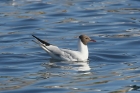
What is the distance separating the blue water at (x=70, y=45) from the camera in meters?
15.7

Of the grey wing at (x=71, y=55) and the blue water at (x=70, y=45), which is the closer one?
the blue water at (x=70, y=45)

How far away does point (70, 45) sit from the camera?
2147 centimetres

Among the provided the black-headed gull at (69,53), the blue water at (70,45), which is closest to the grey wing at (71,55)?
the black-headed gull at (69,53)

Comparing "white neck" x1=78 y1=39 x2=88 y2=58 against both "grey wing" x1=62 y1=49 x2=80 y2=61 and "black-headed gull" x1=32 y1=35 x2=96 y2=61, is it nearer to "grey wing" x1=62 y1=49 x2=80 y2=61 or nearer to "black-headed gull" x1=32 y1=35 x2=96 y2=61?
"black-headed gull" x1=32 y1=35 x2=96 y2=61

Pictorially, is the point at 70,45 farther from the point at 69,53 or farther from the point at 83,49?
the point at 69,53

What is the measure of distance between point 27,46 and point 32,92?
6535 mm

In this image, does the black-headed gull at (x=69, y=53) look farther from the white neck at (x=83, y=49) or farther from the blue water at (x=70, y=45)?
the blue water at (x=70, y=45)

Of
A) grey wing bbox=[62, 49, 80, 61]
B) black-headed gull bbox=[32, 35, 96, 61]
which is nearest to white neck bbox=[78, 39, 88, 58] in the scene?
black-headed gull bbox=[32, 35, 96, 61]

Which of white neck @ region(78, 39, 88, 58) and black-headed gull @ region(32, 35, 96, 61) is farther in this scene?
white neck @ region(78, 39, 88, 58)

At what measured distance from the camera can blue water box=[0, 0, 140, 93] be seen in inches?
618

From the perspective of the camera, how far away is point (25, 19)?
26.3m

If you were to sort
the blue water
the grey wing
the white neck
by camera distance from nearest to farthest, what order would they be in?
the blue water < the grey wing < the white neck

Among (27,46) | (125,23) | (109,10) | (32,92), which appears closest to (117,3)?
(109,10)

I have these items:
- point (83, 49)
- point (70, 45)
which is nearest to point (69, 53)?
point (83, 49)
